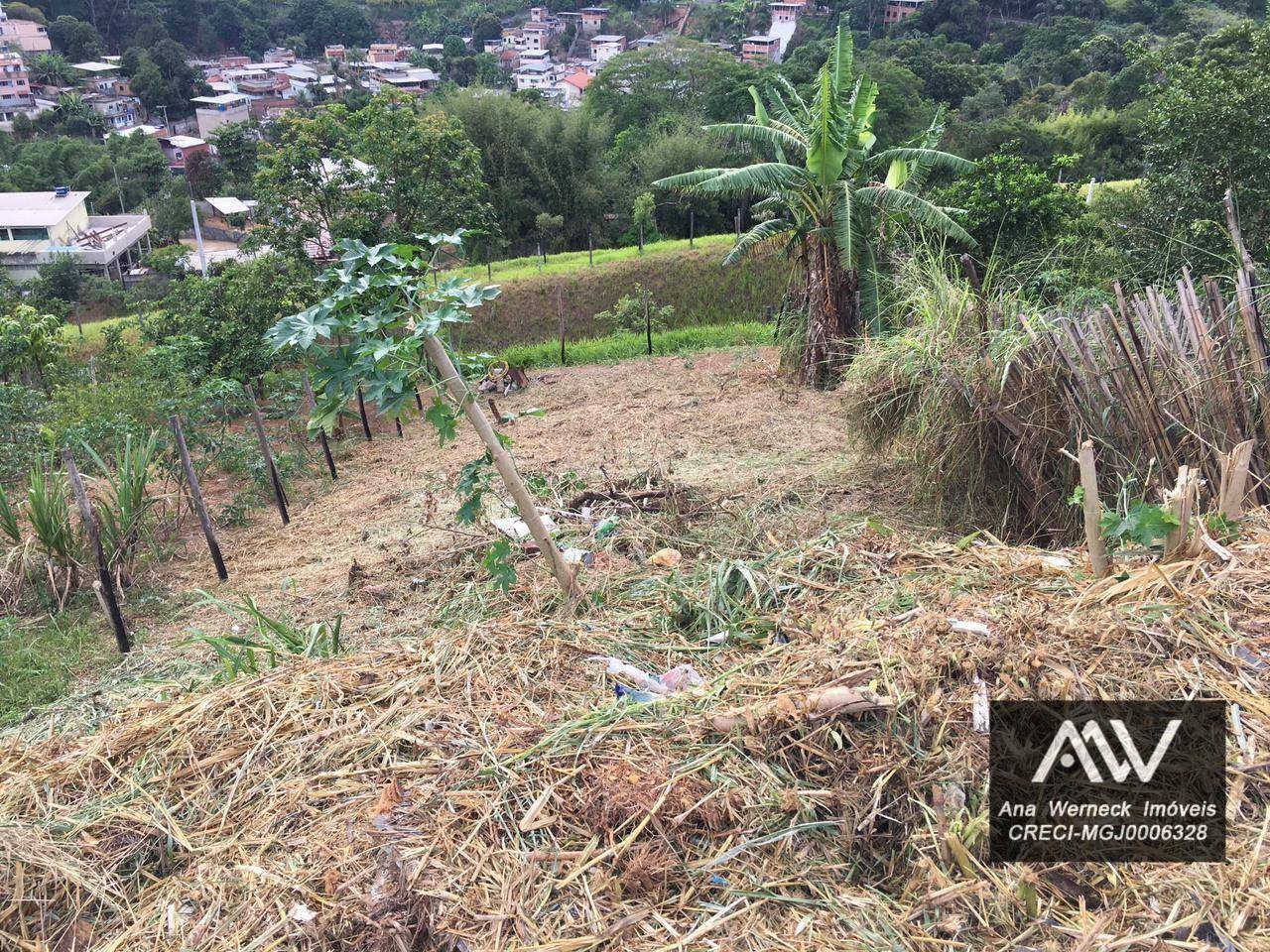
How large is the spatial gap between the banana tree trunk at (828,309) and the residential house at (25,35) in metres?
64.7

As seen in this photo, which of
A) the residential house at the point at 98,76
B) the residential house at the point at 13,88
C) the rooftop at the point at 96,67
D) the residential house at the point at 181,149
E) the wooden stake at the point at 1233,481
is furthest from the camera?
the rooftop at the point at 96,67

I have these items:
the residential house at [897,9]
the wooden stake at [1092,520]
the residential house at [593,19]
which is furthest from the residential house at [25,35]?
the wooden stake at [1092,520]

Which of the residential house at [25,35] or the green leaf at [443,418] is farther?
the residential house at [25,35]

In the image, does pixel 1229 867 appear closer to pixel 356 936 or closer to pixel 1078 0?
pixel 356 936

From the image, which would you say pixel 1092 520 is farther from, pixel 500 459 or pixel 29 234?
pixel 29 234

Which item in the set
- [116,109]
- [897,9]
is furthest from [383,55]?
[897,9]

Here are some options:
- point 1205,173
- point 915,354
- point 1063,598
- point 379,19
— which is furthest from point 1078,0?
point 379,19

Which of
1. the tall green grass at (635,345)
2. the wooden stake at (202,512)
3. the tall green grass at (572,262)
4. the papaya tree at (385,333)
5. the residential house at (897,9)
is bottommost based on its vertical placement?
the tall green grass at (635,345)

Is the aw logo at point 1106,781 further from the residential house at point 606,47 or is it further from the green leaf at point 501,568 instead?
the residential house at point 606,47

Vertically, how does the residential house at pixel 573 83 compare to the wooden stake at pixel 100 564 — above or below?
above

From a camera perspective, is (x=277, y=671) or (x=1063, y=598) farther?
(x=277, y=671)

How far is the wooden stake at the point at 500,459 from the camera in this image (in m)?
3.42

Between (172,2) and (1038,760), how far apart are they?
251 ft

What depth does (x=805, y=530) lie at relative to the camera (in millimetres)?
4984
